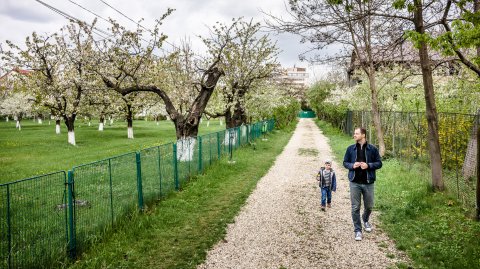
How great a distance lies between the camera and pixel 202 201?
8.95m

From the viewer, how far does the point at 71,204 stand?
216 inches

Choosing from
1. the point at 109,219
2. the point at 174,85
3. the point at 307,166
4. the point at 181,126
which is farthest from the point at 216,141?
the point at 109,219

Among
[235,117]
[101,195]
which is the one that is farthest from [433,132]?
[235,117]

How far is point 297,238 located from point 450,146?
716cm

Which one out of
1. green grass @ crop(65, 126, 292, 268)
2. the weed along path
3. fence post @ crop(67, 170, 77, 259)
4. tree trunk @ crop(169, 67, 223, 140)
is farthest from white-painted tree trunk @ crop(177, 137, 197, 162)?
fence post @ crop(67, 170, 77, 259)

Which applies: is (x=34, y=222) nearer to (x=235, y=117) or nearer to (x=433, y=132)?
(x=433, y=132)

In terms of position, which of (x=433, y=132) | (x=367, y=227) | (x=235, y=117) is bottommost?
(x=367, y=227)

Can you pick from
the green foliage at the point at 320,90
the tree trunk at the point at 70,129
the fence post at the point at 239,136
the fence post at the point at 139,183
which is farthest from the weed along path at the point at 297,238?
the green foliage at the point at 320,90

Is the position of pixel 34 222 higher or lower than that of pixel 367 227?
higher

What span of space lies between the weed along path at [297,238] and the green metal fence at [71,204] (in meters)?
2.28

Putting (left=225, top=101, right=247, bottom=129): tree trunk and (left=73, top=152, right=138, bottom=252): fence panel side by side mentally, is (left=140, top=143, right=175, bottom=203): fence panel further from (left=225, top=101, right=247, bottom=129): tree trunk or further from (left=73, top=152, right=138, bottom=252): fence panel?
(left=225, top=101, right=247, bottom=129): tree trunk

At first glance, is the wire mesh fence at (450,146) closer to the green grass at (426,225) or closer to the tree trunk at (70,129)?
the green grass at (426,225)

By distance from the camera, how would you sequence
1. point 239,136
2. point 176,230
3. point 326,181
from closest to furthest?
point 176,230 < point 326,181 < point 239,136

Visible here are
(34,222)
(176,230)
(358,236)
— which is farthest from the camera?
(176,230)
